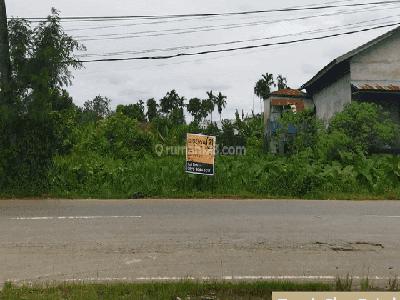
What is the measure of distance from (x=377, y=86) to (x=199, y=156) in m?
10.8

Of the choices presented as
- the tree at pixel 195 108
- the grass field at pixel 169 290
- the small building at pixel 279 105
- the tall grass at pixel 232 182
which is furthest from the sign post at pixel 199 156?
the tree at pixel 195 108

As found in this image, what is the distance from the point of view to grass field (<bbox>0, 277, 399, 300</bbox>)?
4910mm

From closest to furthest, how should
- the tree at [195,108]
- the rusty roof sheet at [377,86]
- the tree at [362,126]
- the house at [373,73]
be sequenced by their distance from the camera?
1. the tree at [362,126]
2. the rusty roof sheet at [377,86]
3. the house at [373,73]
4. the tree at [195,108]

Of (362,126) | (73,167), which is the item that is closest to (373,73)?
(362,126)

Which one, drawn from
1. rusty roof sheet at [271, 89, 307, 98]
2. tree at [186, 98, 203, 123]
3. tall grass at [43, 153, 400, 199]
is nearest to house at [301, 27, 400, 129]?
rusty roof sheet at [271, 89, 307, 98]

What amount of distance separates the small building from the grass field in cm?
2089

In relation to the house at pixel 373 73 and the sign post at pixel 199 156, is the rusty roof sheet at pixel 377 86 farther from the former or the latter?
the sign post at pixel 199 156

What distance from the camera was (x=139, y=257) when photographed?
702cm

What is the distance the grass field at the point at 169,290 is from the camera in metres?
4.91

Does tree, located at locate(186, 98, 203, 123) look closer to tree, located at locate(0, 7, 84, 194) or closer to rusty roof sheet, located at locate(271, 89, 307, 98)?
rusty roof sheet, located at locate(271, 89, 307, 98)

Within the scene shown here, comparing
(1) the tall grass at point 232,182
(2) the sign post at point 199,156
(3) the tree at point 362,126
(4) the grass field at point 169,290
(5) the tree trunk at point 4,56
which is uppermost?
(5) the tree trunk at point 4,56

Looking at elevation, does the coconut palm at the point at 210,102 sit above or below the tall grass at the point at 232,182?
above

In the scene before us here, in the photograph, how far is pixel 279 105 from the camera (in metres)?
29.0

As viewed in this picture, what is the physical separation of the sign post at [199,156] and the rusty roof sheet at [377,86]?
9460 mm
